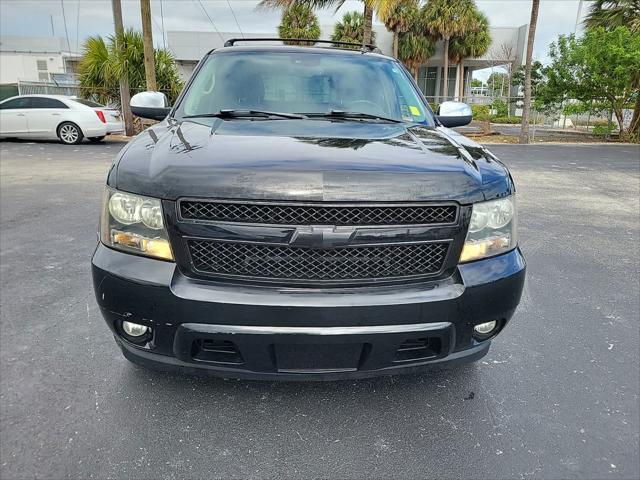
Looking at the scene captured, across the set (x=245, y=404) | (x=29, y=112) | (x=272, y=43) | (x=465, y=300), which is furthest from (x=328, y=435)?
(x=29, y=112)

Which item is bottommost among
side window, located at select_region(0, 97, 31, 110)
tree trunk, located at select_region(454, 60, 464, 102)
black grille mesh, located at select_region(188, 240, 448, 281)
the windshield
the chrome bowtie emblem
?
black grille mesh, located at select_region(188, 240, 448, 281)

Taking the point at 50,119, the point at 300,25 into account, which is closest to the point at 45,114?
the point at 50,119

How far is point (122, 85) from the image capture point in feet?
50.4

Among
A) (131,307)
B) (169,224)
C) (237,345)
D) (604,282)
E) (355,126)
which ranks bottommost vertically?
(604,282)

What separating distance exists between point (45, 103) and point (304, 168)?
1432cm

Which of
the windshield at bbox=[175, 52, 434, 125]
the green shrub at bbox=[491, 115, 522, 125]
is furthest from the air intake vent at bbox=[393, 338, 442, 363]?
the green shrub at bbox=[491, 115, 522, 125]

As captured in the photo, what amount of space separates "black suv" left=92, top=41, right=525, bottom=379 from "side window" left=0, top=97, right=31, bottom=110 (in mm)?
14021

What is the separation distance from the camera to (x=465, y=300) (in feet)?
6.34

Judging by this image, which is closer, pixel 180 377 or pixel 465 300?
pixel 465 300

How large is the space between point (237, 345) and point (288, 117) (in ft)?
4.86

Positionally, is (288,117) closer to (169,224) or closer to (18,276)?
(169,224)

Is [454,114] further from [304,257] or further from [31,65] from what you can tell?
[31,65]

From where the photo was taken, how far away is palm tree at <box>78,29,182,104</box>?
50.7 ft

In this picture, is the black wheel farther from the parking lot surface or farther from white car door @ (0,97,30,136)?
the parking lot surface
